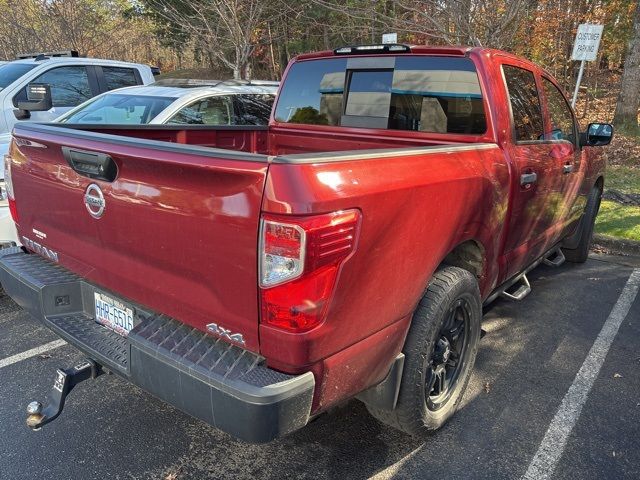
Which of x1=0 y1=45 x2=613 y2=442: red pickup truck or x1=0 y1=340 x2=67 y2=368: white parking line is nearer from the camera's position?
x1=0 y1=45 x2=613 y2=442: red pickup truck

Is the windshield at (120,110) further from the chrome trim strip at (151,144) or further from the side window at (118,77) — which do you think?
the chrome trim strip at (151,144)

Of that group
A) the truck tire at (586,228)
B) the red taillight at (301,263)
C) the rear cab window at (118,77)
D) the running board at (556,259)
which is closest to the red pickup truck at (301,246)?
the red taillight at (301,263)

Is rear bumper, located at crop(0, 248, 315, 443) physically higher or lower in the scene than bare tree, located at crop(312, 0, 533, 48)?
lower

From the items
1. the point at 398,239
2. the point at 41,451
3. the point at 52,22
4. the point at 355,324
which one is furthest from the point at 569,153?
the point at 52,22

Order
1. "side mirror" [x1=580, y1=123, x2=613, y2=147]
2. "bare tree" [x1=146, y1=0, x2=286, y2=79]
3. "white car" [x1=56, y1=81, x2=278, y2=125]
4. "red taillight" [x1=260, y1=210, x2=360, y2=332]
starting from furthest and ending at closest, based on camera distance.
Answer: "bare tree" [x1=146, y1=0, x2=286, y2=79]
"white car" [x1=56, y1=81, x2=278, y2=125]
"side mirror" [x1=580, y1=123, x2=613, y2=147]
"red taillight" [x1=260, y1=210, x2=360, y2=332]

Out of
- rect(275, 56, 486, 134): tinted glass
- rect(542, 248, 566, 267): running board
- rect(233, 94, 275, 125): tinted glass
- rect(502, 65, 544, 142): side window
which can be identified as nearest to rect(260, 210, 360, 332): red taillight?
rect(275, 56, 486, 134): tinted glass

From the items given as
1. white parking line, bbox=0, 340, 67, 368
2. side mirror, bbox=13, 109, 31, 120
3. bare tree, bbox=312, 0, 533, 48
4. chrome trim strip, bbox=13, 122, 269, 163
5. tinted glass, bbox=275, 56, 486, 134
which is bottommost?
white parking line, bbox=0, 340, 67, 368

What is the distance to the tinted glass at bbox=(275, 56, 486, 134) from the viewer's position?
3133 millimetres

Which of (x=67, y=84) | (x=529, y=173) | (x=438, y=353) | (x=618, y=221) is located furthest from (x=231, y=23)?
(x=438, y=353)

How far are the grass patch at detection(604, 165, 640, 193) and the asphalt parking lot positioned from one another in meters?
5.47

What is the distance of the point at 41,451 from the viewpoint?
260 centimetres

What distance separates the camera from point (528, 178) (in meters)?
3.16

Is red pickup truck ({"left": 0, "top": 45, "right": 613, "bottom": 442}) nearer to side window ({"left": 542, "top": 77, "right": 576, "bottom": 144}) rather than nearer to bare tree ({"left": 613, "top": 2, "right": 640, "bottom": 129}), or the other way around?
side window ({"left": 542, "top": 77, "right": 576, "bottom": 144})

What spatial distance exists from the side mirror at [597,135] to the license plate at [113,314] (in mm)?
3835
